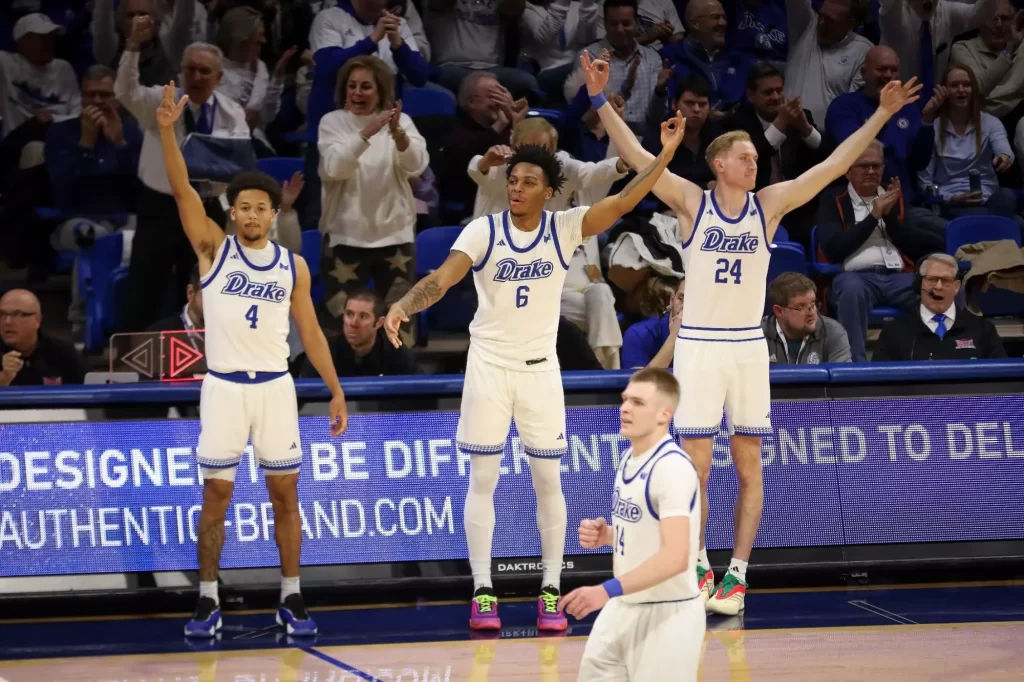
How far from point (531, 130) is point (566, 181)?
1248 millimetres

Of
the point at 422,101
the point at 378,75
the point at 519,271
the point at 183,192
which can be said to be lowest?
the point at 519,271

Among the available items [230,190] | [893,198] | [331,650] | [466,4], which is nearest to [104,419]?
[230,190]

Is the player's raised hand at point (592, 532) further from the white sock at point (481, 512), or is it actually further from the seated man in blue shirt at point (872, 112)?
the seated man in blue shirt at point (872, 112)

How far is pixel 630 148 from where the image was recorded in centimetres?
654

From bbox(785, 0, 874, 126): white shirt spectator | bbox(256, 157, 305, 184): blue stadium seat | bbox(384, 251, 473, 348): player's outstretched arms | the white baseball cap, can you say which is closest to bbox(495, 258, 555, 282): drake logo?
bbox(384, 251, 473, 348): player's outstretched arms

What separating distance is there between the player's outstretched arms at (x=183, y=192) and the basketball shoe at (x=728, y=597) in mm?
2900

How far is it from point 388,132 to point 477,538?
11.9ft

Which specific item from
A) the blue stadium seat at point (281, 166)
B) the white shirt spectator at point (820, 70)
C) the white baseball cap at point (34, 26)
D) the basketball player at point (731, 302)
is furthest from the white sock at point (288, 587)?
the white shirt spectator at point (820, 70)

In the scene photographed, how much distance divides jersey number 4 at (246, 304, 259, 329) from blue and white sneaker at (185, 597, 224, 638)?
129 centimetres

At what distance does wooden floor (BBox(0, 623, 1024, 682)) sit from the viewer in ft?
17.6

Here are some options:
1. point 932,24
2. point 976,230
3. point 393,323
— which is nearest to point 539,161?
point 393,323

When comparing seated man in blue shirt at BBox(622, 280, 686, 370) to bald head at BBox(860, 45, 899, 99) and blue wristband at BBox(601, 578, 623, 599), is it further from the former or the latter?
blue wristband at BBox(601, 578, 623, 599)

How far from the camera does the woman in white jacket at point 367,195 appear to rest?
870 cm

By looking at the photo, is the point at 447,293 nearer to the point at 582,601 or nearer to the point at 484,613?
the point at 484,613
